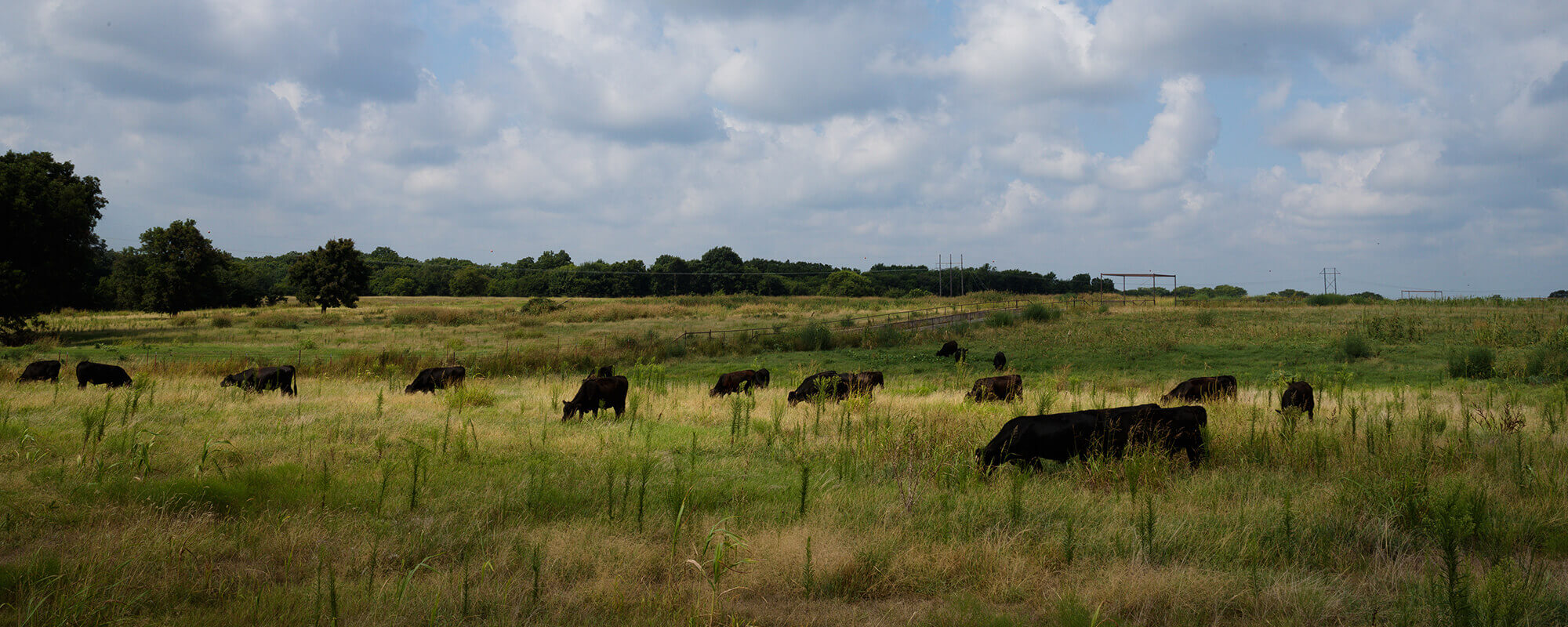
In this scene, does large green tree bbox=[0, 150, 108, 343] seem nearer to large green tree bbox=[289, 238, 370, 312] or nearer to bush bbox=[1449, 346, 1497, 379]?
large green tree bbox=[289, 238, 370, 312]

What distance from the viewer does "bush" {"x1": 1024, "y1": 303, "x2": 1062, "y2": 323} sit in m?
47.4

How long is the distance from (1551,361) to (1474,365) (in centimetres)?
156

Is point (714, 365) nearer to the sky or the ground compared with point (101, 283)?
nearer to the ground

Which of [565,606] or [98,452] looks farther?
[98,452]

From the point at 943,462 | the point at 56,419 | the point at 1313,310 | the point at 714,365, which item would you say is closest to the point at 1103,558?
the point at 943,462

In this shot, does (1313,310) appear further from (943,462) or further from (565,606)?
(565,606)

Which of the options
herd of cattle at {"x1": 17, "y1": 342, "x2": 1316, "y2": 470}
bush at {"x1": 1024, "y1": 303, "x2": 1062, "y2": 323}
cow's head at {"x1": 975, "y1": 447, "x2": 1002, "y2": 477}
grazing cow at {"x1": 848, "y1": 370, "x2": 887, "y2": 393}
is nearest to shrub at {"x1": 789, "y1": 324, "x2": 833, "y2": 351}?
herd of cattle at {"x1": 17, "y1": 342, "x2": 1316, "y2": 470}

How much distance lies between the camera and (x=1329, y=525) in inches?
250

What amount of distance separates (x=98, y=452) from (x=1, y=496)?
2.13 meters

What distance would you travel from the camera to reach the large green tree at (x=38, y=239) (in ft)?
116

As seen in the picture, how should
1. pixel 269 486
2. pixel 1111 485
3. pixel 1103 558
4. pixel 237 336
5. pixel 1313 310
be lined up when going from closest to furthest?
pixel 1103 558
pixel 269 486
pixel 1111 485
pixel 237 336
pixel 1313 310

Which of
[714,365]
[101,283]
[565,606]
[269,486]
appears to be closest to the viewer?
[565,606]

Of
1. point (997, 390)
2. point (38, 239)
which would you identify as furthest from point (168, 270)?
point (997, 390)

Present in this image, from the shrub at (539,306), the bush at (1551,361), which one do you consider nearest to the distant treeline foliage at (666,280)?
the shrub at (539,306)
